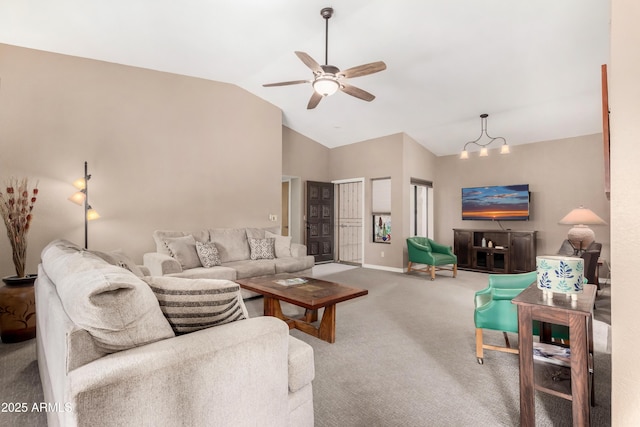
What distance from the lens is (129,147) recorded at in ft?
14.2

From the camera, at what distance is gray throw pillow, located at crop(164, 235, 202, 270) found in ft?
13.3

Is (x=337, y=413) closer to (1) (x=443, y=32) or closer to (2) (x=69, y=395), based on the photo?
(2) (x=69, y=395)

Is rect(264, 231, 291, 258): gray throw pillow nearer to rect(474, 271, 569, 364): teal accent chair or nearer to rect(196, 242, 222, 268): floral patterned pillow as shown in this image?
rect(196, 242, 222, 268): floral patterned pillow

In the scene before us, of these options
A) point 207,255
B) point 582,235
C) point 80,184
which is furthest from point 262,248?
point 582,235

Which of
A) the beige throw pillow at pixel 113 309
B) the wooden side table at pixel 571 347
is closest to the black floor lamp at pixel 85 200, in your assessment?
the beige throw pillow at pixel 113 309

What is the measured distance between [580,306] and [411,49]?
10.8 ft

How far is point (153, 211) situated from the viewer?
177 inches

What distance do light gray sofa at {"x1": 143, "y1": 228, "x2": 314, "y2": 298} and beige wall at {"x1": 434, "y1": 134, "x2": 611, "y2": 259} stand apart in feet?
14.0

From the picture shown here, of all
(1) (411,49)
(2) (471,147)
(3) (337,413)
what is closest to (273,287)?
(3) (337,413)

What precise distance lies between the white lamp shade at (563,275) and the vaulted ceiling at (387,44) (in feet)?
8.71

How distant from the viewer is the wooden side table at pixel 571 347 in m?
1.48

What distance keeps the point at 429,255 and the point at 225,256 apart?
352cm

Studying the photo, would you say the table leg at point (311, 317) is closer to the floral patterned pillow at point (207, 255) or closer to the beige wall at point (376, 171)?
the floral patterned pillow at point (207, 255)

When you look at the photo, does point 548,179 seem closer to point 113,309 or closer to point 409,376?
point 409,376
